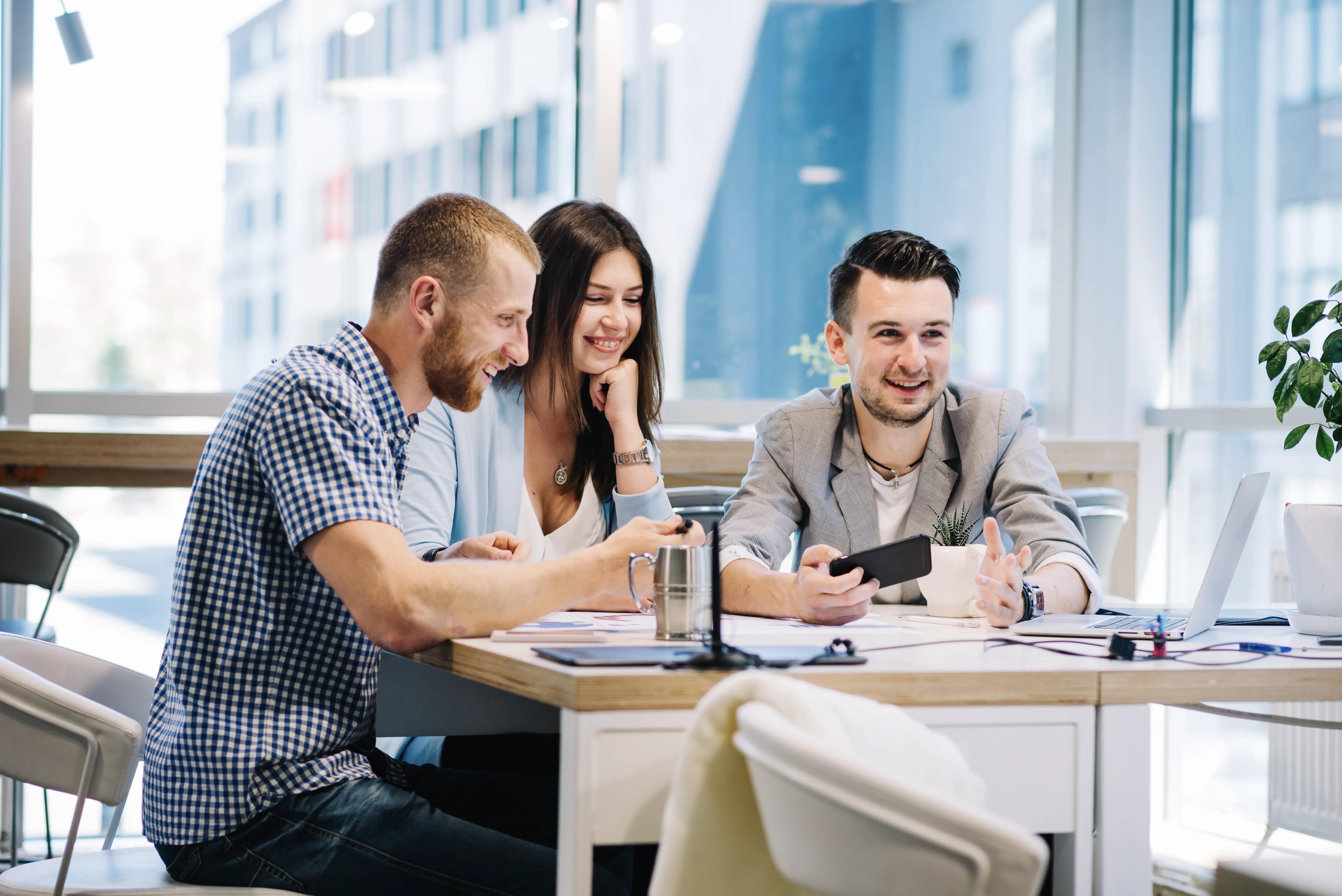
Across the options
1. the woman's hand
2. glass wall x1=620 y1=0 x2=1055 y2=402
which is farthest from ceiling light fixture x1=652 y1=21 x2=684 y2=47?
the woman's hand

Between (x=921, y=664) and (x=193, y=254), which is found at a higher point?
(x=193, y=254)

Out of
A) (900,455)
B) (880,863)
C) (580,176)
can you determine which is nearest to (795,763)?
(880,863)

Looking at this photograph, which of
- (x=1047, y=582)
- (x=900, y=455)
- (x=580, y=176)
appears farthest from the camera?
(x=580, y=176)

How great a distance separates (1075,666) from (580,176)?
2.82m

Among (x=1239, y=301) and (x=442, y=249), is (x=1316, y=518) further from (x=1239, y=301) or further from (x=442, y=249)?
(x=1239, y=301)

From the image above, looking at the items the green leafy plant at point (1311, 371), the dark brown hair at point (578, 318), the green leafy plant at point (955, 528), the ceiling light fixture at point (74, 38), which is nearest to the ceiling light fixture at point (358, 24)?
the ceiling light fixture at point (74, 38)

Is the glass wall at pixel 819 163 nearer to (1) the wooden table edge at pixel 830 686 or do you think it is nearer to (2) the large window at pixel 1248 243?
(2) the large window at pixel 1248 243

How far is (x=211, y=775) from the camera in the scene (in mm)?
1379

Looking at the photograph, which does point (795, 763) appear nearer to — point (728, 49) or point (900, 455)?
point (900, 455)

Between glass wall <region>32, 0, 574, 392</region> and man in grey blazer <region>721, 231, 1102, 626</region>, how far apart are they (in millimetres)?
1777

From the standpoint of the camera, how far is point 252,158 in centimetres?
362

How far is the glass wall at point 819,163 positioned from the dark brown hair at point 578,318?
1.58 meters

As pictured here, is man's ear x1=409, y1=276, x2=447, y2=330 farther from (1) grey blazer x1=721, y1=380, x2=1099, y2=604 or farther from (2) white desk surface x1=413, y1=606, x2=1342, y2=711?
(1) grey blazer x1=721, y1=380, x2=1099, y2=604

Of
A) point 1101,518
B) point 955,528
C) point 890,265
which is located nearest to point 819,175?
point 1101,518
